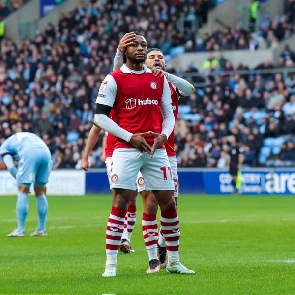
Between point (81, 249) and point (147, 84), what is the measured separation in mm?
4424

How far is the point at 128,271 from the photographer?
408 inches

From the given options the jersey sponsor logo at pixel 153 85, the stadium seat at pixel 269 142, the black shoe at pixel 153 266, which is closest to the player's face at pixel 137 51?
the jersey sponsor logo at pixel 153 85

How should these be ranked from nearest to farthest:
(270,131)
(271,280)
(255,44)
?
(271,280) → (270,131) → (255,44)

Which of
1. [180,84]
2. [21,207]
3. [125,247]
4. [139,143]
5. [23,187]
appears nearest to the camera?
[139,143]

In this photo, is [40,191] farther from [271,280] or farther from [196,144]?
[196,144]

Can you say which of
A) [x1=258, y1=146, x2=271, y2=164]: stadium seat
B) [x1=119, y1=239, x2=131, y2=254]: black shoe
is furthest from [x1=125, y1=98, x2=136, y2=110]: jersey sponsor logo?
[x1=258, y1=146, x2=271, y2=164]: stadium seat

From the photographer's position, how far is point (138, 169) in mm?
9812

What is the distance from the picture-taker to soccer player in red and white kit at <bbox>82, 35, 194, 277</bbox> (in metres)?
9.70

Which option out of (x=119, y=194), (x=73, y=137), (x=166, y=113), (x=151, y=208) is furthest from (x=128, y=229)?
(x=73, y=137)

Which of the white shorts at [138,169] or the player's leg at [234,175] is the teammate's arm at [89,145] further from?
the player's leg at [234,175]

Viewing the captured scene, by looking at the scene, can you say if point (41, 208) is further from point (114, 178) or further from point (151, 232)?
point (114, 178)

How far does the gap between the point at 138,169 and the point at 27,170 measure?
22.1ft

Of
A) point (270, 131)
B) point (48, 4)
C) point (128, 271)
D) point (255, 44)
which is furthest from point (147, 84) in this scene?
point (48, 4)

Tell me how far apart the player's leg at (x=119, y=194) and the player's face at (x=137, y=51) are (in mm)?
933
